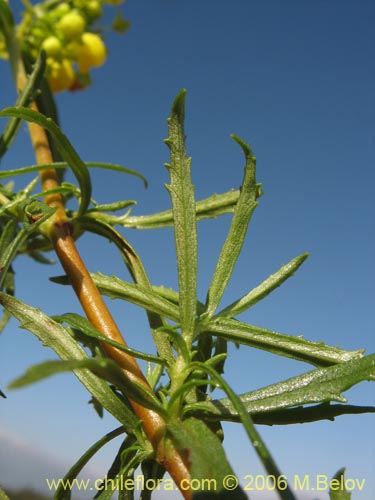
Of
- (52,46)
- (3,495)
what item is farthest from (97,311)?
(52,46)

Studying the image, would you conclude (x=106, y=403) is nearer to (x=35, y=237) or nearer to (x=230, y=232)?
(x=230, y=232)

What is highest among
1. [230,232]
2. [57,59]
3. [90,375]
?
[57,59]

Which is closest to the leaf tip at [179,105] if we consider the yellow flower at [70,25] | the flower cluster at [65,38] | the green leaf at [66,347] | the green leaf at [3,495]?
the green leaf at [66,347]

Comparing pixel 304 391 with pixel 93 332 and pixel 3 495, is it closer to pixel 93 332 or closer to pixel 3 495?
pixel 93 332

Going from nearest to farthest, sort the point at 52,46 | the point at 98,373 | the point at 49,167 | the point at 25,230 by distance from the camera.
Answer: the point at 98,373 < the point at 25,230 < the point at 49,167 < the point at 52,46

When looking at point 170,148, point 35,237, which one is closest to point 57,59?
point 35,237

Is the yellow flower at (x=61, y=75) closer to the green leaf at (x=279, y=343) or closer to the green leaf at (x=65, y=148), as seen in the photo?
the green leaf at (x=65, y=148)
